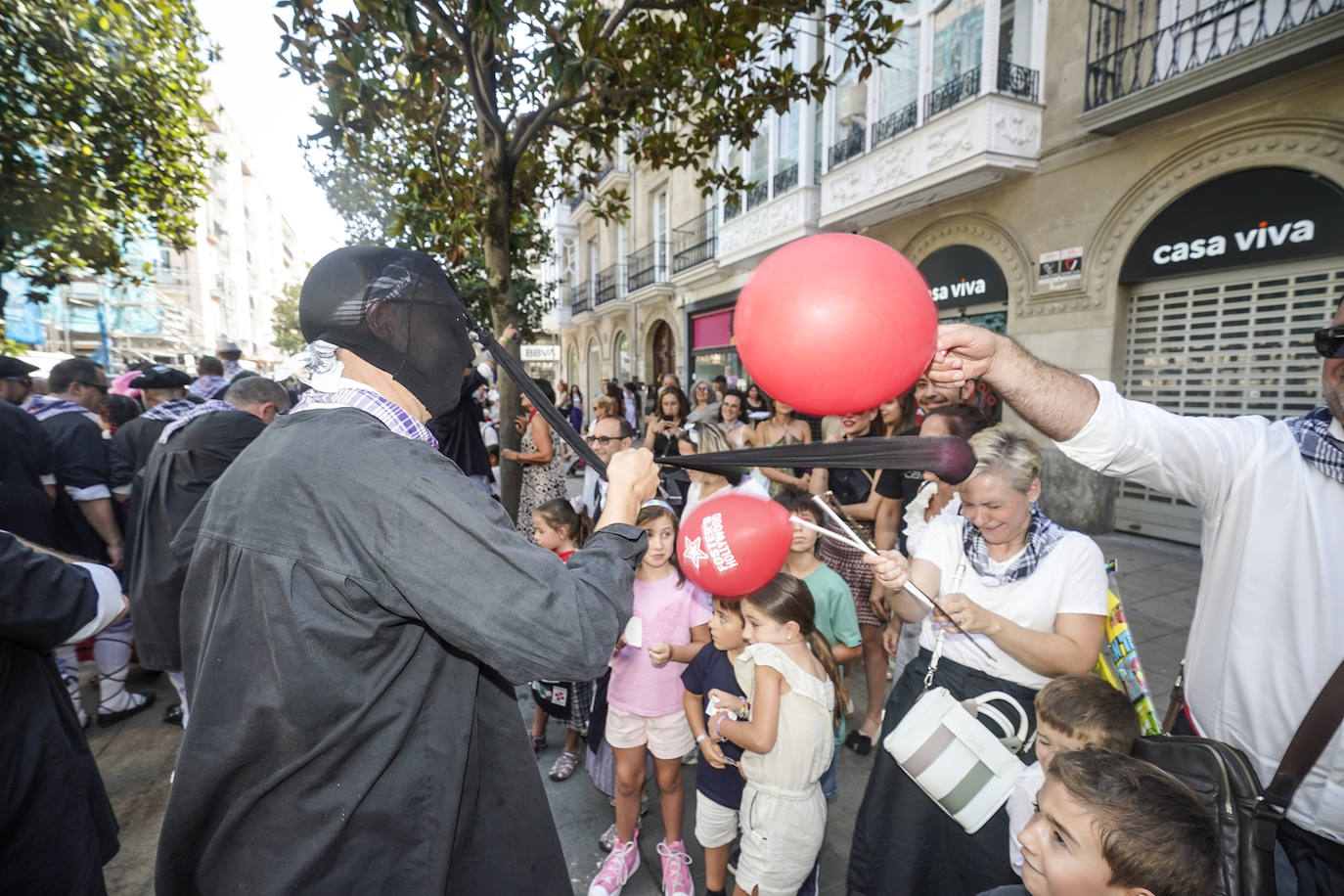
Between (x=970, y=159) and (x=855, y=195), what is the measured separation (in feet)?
7.36

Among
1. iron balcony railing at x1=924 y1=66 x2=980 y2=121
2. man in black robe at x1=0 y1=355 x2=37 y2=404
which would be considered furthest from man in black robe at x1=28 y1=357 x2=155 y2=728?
iron balcony railing at x1=924 y1=66 x2=980 y2=121

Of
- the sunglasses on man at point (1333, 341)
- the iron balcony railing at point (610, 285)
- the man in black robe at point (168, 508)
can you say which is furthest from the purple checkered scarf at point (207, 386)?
the iron balcony railing at point (610, 285)

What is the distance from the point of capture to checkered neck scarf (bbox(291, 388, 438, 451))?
1353 mm

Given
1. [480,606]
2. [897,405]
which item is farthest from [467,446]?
[480,606]

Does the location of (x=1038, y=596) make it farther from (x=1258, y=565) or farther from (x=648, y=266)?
(x=648, y=266)

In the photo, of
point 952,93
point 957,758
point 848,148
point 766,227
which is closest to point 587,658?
point 957,758

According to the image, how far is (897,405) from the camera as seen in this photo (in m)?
4.09

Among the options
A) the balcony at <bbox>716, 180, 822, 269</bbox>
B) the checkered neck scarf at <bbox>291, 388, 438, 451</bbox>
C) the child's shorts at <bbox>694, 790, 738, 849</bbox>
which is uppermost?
the balcony at <bbox>716, 180, 822, 269</bbox>

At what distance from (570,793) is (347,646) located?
8.07 ft

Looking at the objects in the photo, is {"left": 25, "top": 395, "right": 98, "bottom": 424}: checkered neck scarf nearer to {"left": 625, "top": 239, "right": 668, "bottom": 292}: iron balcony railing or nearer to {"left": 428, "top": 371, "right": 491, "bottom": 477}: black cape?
{"left": 428, "top": 371, "right": 491, "bottom": 477}: black cape

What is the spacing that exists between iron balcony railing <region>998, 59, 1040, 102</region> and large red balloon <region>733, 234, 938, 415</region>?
8902mm

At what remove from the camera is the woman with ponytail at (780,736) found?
7.07ft

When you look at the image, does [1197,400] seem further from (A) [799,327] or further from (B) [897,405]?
(A) [799,327]

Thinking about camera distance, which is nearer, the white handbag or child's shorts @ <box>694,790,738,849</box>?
the white handbag
